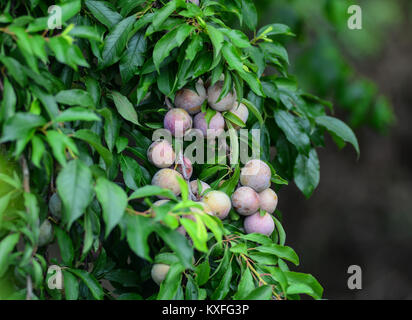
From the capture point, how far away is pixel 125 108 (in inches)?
34.5

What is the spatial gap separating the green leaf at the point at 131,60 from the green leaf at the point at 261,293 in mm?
402

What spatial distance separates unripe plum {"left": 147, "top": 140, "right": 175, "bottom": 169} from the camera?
86cm

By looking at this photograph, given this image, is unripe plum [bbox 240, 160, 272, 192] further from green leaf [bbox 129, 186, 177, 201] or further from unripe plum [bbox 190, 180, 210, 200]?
green leaf [bbox 129, 186, 177, 201]

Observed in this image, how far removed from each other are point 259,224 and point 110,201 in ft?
1.11

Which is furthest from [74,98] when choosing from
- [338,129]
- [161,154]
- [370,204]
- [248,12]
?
[370,204]

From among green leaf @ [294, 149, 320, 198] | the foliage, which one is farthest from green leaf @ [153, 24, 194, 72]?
green leaf @ [294, 149, 320, 198]

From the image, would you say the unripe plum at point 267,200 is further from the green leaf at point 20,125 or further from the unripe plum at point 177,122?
the green leaf at point 20,125

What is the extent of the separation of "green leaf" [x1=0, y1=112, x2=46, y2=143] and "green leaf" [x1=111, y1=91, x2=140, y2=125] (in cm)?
21

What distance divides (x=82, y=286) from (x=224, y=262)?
0.24 meters

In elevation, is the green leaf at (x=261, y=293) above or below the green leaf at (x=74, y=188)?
below

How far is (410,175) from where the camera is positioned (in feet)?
10.6

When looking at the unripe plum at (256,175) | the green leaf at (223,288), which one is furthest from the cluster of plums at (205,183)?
the green leaf at (223,288)

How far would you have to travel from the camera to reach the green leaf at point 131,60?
88 cm
